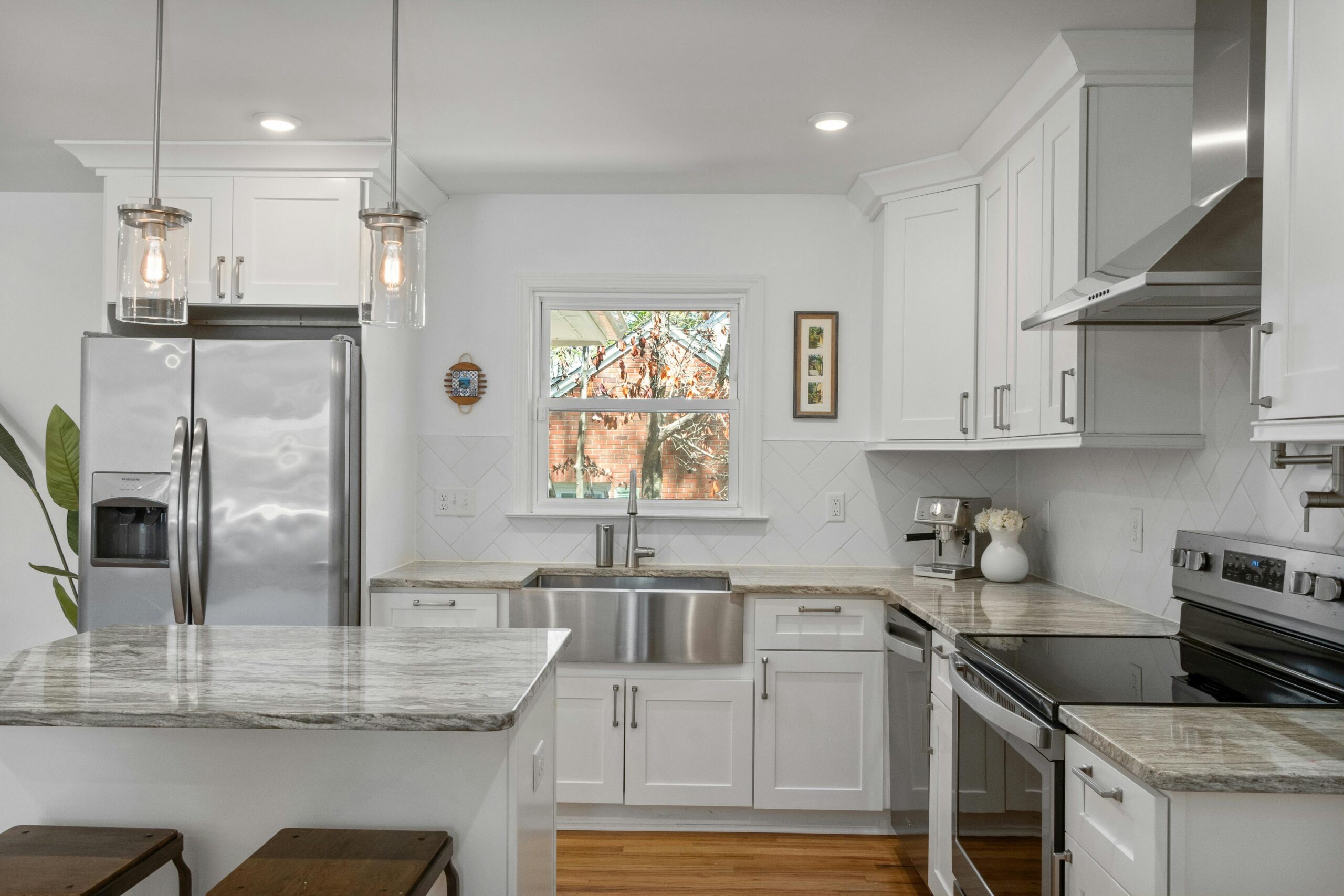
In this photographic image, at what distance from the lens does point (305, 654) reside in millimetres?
1821

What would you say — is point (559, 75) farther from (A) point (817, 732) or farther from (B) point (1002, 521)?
(A) point (817, 732)

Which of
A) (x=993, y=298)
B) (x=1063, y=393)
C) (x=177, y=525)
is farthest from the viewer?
(x=993, y=298)

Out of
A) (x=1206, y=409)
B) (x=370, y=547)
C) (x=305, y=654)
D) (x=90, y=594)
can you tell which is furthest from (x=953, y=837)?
(x=90, y=594)

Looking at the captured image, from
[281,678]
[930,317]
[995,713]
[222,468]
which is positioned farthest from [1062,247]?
[222,468]

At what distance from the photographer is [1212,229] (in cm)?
168

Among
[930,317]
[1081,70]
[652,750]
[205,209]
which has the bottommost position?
[652,750]

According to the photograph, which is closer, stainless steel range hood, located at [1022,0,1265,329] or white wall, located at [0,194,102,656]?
stainless steel range hood, located at [1022,0,1265,329]

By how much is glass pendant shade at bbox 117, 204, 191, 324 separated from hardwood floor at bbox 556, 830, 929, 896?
2064 millimetres

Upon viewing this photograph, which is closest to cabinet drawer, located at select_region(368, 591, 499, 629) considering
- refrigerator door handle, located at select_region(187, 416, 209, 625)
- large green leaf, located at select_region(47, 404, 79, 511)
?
refrigerator door handle, located at select_region(187, 416, 209, 625)

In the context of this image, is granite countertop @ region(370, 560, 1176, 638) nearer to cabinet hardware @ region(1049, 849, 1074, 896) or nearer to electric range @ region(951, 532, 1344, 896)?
electric range @ region(951, 532, 1344, 896)

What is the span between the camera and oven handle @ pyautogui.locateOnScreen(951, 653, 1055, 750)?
1650 mm

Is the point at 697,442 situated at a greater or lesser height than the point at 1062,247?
lesser

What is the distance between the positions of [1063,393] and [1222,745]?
114 centimetres

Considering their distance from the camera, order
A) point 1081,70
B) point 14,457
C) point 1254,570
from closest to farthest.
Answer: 1. point 1254,570
2. point 1081,70
3. point 14,457
